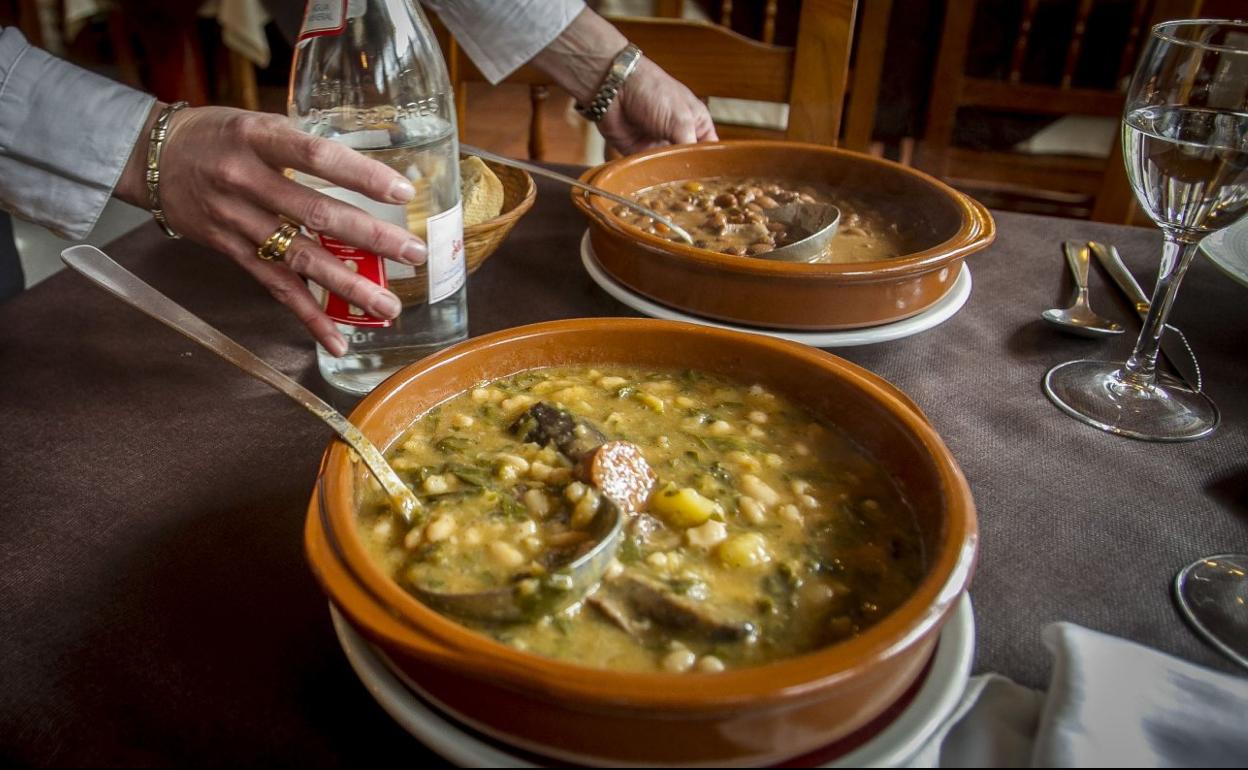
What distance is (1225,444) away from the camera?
1.03m

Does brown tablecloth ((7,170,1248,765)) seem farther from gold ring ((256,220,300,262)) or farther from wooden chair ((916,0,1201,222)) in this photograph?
wooden chair ((916,0,1201,222))

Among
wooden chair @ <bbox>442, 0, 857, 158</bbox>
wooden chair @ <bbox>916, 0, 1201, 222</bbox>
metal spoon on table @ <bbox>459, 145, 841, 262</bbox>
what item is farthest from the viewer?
wooden chair @ <bbox>916, 0, 1201, 222</bbox>

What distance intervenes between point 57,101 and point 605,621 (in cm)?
98

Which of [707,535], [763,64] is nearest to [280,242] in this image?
[707,535]

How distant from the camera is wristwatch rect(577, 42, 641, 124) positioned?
182cm

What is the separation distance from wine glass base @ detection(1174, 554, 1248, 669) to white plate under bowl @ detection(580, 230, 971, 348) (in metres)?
0.46

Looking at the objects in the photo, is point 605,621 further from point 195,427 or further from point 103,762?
point 195,427

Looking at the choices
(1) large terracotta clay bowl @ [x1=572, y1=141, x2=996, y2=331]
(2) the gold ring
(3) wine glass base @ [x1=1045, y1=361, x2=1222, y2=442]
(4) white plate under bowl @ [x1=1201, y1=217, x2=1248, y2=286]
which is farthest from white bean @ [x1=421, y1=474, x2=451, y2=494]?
(4) white plate under bowl @ [x1=1201, y1=217, x2=1248, y2=286]

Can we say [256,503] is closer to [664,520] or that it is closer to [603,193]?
[664,520]

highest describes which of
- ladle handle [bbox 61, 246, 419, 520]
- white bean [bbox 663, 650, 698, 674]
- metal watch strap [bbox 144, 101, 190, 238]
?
metal watch strap [bbox 144, 101, 190, 238]

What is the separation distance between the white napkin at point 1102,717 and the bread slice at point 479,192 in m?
0.91

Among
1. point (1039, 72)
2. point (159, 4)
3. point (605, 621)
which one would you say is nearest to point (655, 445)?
point (605, 621)

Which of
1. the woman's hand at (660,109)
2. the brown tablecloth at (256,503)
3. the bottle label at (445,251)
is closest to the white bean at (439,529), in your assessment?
the brown tablecloth at (256,503)

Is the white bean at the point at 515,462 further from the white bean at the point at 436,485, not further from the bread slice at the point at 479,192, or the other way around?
the bread slice at the point at 479,192
